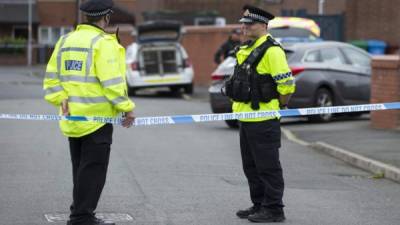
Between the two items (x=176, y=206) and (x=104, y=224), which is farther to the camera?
(x=176, y=206)

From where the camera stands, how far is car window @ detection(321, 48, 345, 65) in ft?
58.7

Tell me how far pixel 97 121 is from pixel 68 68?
47cm

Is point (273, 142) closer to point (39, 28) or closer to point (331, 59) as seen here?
point (331, 59)

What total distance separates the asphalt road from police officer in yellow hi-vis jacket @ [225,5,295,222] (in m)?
0.34

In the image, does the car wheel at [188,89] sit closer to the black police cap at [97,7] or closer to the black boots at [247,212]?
the black boots at [247,212]

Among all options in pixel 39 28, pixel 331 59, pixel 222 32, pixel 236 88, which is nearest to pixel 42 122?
pixel 331 59

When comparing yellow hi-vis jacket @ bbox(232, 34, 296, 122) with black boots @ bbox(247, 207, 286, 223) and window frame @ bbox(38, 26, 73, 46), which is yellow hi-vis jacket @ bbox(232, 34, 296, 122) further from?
window frame @ bbox(38, 26, 73, 46)

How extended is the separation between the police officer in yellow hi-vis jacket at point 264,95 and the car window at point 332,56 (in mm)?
9941

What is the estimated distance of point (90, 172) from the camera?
7301 millimetres

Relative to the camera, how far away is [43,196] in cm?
920

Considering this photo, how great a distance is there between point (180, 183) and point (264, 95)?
2.42m

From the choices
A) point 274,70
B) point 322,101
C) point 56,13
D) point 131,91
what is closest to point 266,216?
point 274,70

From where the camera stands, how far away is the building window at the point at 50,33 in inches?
2359

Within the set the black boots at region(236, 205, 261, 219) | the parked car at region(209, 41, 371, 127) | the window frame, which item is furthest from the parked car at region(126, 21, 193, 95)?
the window frame
